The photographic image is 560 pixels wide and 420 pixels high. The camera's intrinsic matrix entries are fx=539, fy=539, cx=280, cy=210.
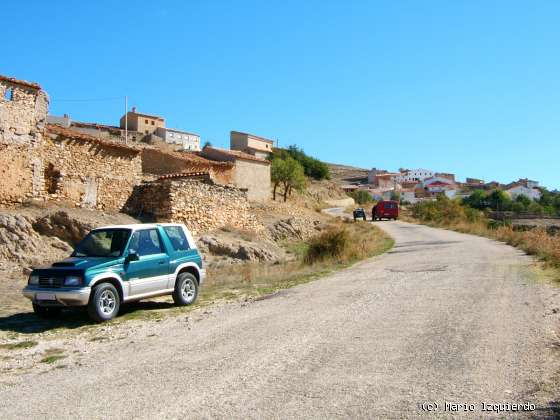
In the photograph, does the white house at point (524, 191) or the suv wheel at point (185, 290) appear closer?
the suv wheel at point (185, 290)

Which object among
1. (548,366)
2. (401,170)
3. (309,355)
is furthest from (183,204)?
(401,170)

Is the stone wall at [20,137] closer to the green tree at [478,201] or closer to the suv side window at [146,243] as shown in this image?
the suv side window at [146,243]

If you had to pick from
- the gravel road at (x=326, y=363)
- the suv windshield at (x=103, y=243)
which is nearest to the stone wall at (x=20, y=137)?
the suv windshield at (x=103, y=243)

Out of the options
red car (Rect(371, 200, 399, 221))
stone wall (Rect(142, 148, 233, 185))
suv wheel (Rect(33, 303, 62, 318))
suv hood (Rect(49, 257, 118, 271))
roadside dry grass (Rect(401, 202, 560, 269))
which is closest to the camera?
suv hood (Rect(49, 257, 118, 271))

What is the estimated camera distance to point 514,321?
26.3 ft

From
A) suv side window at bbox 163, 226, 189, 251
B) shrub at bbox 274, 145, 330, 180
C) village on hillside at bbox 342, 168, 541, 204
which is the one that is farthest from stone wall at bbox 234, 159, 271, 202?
village on hillside at bbox 342, 168, 541, 204

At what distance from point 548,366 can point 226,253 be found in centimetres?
A: 1745

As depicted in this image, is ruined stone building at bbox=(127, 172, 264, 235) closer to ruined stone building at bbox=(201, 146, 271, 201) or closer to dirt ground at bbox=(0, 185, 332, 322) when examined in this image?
dirt ground at bbox=(0, 185, 332, 322)

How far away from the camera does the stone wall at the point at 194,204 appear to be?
23.2m

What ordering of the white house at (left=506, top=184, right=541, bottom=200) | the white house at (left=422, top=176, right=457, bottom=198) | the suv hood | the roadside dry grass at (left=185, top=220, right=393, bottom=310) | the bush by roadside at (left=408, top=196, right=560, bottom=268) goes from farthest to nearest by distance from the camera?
the white house at (left=422, top=176, right=457, bottom=198)
the white house at (left=506, top=184, right=541, bottom=200)
the bush by roadside at (left=408, top=196, right=560, bottom=268)
the roadside dry grass at (left=185, top=220, right=393, bottom=310)
the suv hood

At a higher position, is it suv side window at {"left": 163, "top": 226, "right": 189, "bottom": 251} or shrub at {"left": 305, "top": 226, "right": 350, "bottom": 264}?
suv side window at {"left": 163, "top": 226, "right": 189, "bottom": 251}

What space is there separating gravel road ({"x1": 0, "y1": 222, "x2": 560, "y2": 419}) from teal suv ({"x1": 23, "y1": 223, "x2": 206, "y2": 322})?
1.04 metres

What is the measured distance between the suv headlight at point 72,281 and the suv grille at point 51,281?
10 centimetres

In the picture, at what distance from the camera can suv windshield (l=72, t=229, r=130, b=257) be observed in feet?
34.1
